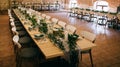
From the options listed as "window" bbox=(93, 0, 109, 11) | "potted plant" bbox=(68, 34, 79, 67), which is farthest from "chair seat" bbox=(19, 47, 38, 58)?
"window" bbox=(93, 0, 109, 11)

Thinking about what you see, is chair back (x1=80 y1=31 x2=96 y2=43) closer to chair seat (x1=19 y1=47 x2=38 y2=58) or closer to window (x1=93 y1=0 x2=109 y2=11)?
chair seat (x1=19 y1=47 x2=38 y2=58)

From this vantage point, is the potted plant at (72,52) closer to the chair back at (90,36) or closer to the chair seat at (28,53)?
the chair back at (90,36)

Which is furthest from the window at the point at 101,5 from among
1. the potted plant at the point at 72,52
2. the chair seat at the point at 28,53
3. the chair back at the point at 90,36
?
the potted plant at the point at 72,52

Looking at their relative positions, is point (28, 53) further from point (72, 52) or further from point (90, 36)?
point (90, 36)

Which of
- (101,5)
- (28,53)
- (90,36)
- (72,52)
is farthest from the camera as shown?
(101,5)

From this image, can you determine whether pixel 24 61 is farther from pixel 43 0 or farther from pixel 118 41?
pixel 43 0

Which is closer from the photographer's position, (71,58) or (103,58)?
(71,58)

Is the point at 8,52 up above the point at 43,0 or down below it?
below

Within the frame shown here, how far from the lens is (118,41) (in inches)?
211

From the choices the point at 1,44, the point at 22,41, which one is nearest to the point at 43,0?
the point at 1,44

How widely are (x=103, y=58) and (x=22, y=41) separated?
87.3 inches

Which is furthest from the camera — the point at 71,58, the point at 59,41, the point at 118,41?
the point at 118,41

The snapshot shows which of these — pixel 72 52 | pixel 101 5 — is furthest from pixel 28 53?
pixel 101 5

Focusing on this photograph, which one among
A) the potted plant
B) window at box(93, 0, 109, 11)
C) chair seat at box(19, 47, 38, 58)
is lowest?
chair seat at box(19, 47, 38, 58)
